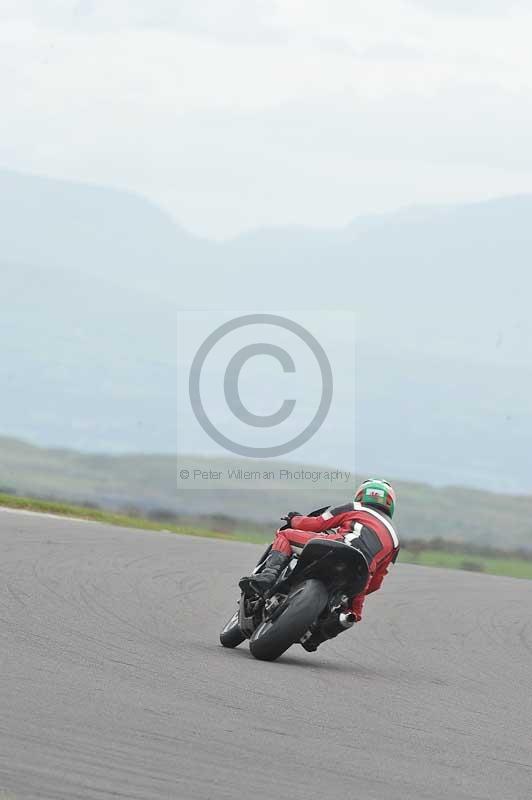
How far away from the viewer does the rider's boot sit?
11328 millimetres

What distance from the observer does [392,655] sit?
1349 cm

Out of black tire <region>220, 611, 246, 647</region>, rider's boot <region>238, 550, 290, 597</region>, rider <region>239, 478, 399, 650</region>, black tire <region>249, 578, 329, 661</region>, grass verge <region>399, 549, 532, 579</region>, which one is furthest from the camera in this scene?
grass verge <region>399, 549, 532, 579</region>

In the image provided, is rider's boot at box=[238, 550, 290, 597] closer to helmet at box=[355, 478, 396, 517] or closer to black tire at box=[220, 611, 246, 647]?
black tire at box=[220, 611, 246, 647]

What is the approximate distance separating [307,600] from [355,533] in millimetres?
788

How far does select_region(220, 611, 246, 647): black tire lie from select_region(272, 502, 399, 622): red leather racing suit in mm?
732

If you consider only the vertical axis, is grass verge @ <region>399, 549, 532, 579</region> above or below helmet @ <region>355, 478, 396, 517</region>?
below

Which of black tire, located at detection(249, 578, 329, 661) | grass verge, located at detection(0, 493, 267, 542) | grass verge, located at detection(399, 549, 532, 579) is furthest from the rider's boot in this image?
grass verge, located at detection(399, 549, 532, 579)

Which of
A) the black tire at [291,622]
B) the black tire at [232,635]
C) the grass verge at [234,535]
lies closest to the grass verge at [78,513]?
the grass verge at [234,535]

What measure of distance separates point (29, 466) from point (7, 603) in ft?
234

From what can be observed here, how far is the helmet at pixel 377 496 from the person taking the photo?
12.0 meters

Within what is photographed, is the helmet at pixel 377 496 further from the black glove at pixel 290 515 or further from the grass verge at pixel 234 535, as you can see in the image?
the grass verge at pixel 234 535

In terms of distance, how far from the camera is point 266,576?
1139 cm

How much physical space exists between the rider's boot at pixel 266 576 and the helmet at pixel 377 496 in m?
0.80

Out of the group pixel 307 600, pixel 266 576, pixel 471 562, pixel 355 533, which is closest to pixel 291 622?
pixel 307 600
